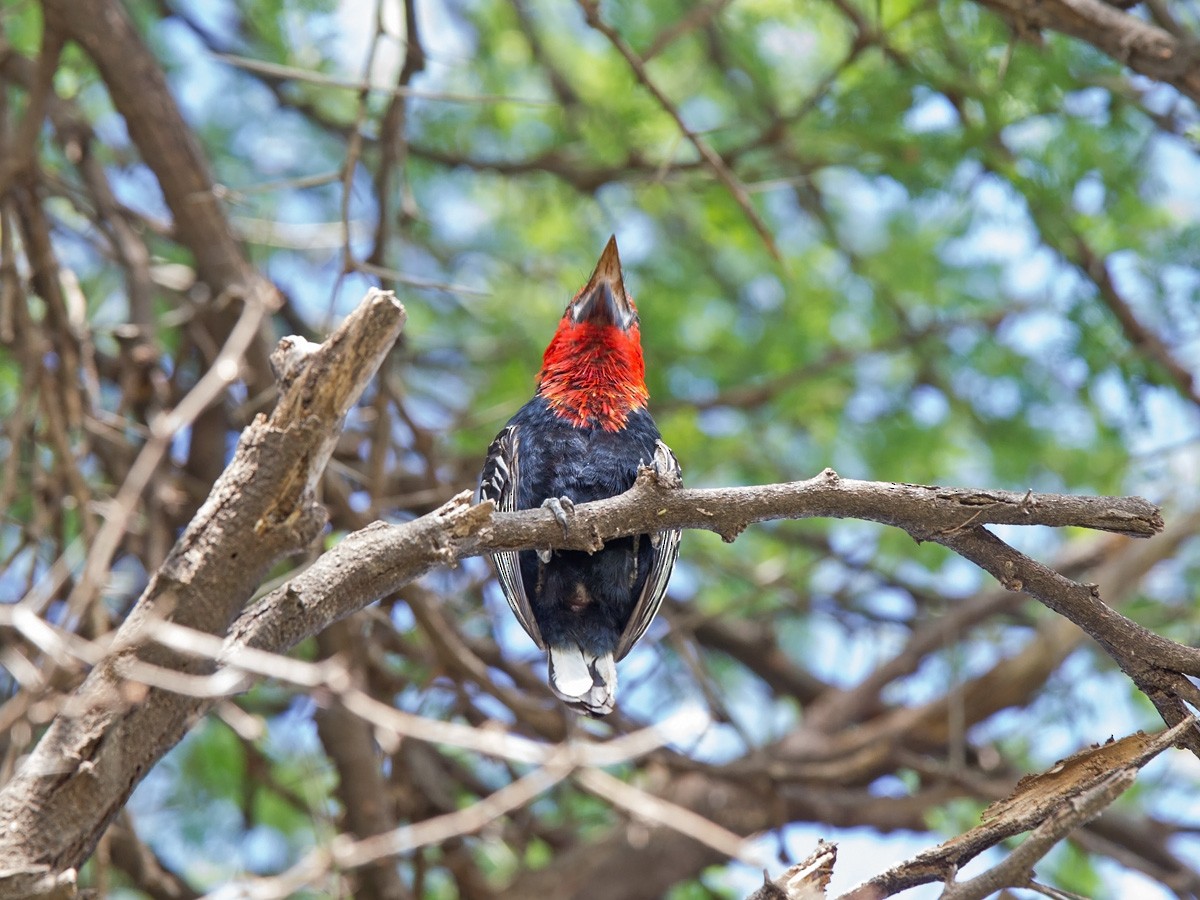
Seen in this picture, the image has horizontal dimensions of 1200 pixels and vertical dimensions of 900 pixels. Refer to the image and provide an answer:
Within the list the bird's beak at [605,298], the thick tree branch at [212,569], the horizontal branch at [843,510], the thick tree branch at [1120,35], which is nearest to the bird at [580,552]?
the bird's beak at [605,298]

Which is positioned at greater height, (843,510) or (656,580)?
(656,580)

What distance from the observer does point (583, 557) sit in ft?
11.2

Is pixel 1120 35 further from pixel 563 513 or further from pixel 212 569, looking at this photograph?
pixel 212 569

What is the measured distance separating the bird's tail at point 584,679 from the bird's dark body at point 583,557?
41mm

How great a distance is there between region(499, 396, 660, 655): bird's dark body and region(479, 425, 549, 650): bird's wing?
0.08 ft

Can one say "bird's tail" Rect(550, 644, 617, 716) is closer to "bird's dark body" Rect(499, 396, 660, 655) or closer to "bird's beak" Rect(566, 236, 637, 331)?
"bird's dark body" Rect(499, 396, 660, 655)

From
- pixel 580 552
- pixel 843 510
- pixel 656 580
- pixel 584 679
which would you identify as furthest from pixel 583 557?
pixel 843 510

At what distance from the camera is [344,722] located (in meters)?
4.42

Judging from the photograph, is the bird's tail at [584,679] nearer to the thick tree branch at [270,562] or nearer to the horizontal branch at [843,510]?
the horizontal branch at [843,510]

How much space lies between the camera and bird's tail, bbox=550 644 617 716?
123 inches

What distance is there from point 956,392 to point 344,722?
Answer: 2.96m

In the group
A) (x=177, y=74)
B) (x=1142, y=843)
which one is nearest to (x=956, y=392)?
(x=1142, y=843)

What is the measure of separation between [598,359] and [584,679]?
1.04 metres

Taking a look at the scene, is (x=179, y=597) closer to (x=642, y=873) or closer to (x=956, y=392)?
(x=642, y=873)
